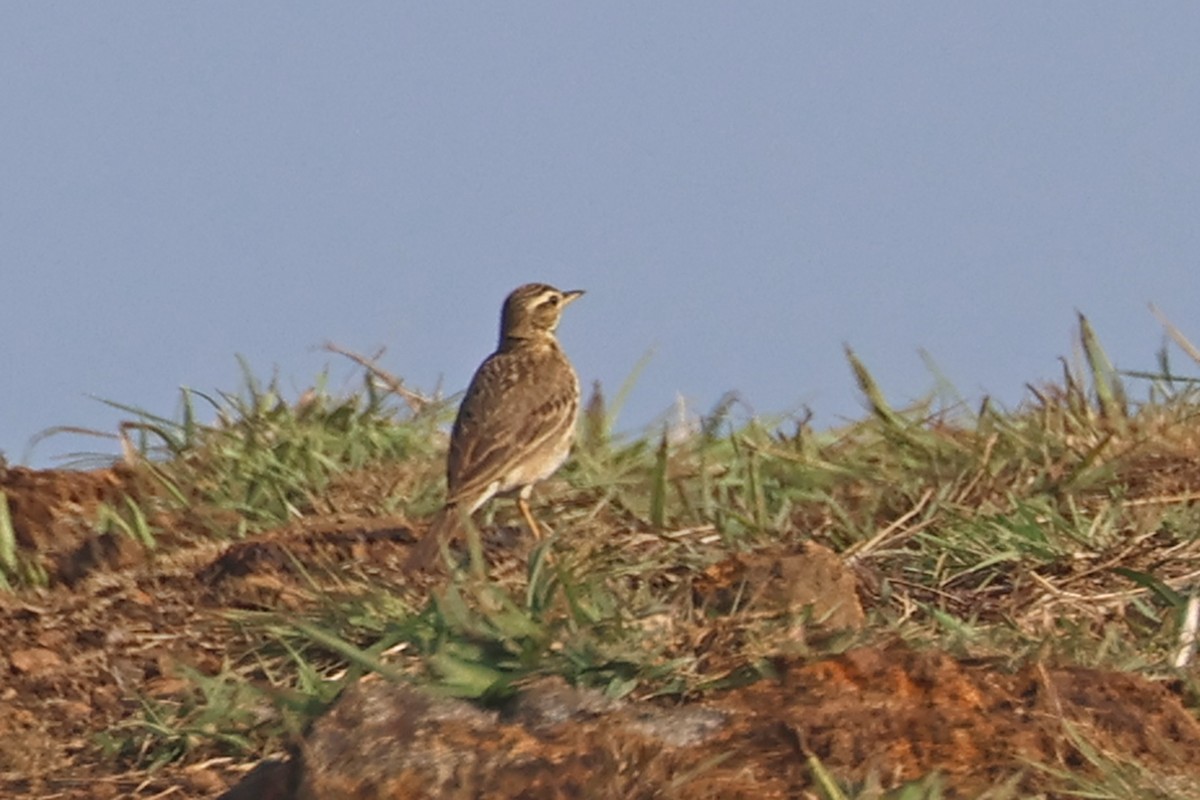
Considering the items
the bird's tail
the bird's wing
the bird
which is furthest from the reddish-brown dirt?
the bird's wing

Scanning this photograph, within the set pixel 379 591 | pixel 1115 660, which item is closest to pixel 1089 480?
pixel 1115 660

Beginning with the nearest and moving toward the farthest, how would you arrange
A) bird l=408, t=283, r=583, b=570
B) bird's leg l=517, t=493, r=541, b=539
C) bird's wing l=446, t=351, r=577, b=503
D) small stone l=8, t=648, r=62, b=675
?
1. small stone l=8, t=648, r=62, b=675
2. bird's leg l=517, t=493, r=541, b=539
3. bird l=408, t=283, r=583, b=570
4. bird's wing l=446, t=351, r=577, b=503

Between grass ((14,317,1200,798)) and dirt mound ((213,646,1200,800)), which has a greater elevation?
grass ((14,317,1200,798))

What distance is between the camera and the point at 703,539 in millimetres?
6652

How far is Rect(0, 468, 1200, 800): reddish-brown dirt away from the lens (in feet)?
14.2

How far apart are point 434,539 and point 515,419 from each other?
4.25 feet

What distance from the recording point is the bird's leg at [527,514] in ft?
23.7

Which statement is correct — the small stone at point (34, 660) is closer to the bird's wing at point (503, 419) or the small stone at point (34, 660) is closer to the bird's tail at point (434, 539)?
the bird's tail at point (434, 539)

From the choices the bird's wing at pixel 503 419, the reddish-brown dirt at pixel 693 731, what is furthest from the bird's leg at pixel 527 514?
the reddish-brown dirt at pixel 693 731

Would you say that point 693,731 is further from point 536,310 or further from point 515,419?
point 536,310

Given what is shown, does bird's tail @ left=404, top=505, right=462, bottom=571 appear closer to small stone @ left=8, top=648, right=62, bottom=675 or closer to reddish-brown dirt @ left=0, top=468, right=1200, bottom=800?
reddish-brown dirt @ left=0, top=468, right=1200, bottom=800

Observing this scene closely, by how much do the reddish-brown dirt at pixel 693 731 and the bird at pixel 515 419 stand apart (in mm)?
1180

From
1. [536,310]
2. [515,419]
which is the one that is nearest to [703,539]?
[515,419]

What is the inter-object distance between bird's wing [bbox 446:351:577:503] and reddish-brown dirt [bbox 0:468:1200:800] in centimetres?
159
